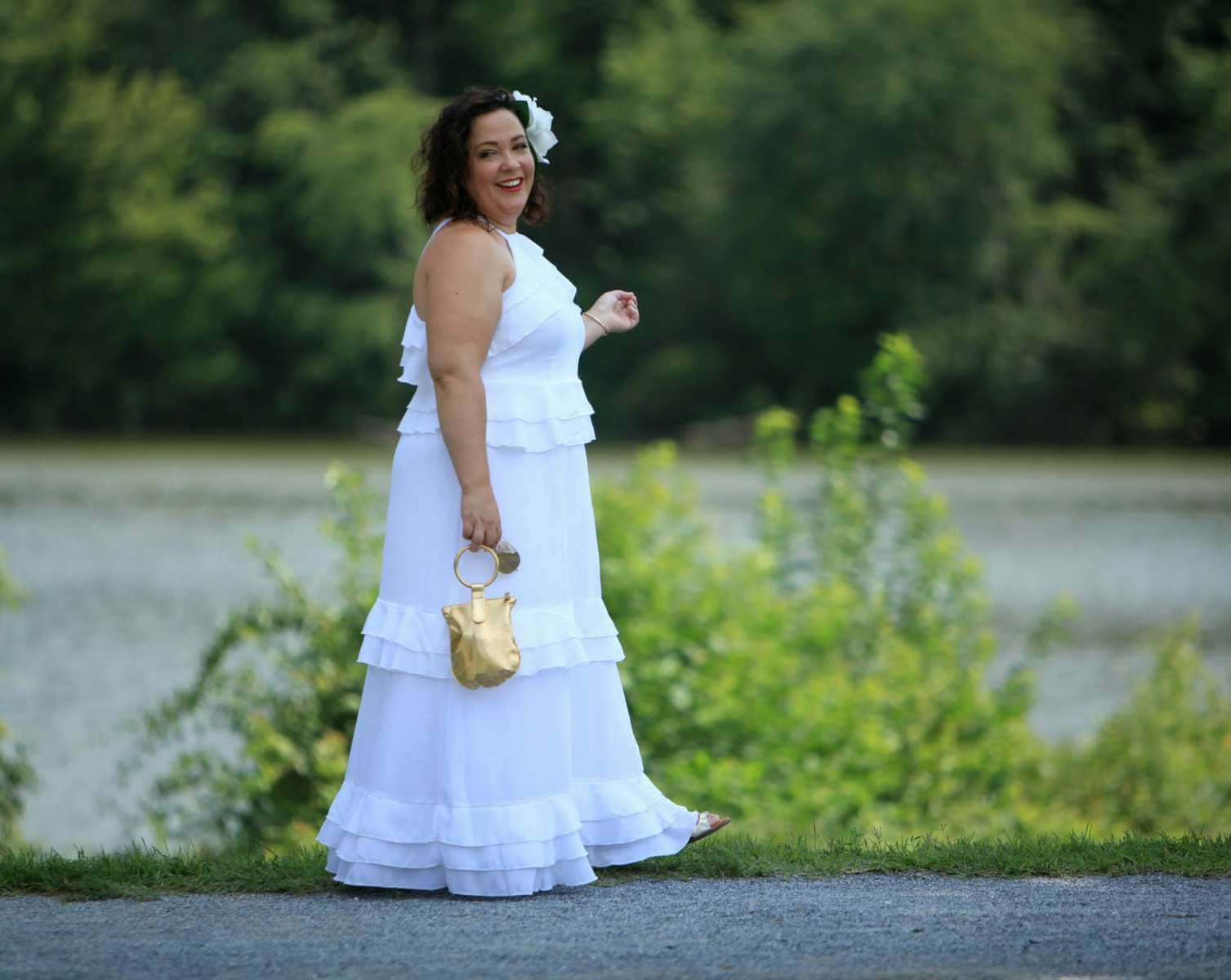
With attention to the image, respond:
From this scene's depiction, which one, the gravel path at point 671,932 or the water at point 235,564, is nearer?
the gravel path at point 671,932

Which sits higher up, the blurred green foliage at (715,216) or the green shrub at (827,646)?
the blurred green foliage at (715,216)

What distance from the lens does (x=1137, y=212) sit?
44.0m

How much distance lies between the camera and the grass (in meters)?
4.78

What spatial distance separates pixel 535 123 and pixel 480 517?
109 centimetres

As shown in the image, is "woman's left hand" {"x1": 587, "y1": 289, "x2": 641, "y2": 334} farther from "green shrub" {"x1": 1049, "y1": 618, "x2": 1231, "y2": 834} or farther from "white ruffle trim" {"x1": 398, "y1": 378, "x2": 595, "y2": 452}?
"green shrub" {"x1": 1049, "y1": 618, "x2": 1231, "y2": 834}

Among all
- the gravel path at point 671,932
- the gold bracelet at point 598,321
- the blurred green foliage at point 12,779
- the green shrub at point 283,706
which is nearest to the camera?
the gravel path at point 671,932

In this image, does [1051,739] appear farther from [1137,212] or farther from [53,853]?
[1137,212]

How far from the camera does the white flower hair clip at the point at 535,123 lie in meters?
4.89

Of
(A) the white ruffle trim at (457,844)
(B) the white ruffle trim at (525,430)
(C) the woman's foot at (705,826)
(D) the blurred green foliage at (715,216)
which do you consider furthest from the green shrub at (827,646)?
(D) the blurred green foliage at (715,216)

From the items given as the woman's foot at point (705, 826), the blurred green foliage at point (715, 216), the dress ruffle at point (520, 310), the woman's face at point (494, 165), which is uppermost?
the blurred green foliage at point (715, 216)

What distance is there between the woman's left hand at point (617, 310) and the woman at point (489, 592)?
13.8 inches

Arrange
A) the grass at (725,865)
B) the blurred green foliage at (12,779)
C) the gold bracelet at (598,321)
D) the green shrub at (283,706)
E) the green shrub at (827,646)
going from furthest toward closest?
1. the green shrub at (827,646)
2. the green shrub at (283,706)
3. the blurred green foliage at (12,779)
4. the gold bracelet at (598,321)
5. the grass at (725,865)

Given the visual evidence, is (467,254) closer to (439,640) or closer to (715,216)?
(439,640)

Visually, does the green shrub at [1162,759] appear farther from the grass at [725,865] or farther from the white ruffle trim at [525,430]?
the white ruffle trim at [525,430]
